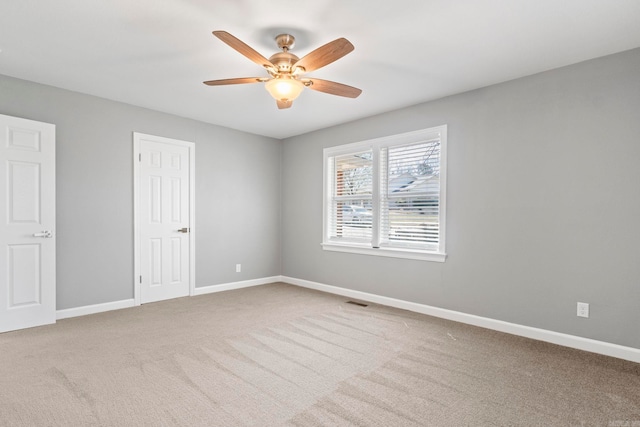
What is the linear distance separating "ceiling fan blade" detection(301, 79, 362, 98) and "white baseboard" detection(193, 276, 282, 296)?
11.5 ft

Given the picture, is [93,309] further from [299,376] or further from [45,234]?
[299,376]

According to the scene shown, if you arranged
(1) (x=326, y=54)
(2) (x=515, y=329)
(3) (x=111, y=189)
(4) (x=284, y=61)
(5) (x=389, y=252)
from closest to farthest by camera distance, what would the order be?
(1) (x=326, y=54), (4) (x=284, y=61), (2) (x=515, y=329), (3) (x=111, y=189), (5) (x=389, y=252)

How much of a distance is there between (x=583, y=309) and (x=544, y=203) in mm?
1005

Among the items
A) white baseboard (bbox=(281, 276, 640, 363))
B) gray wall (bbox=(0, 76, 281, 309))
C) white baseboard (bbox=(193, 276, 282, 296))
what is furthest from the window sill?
gray wall (bbox=(0, 76, 281, 309))

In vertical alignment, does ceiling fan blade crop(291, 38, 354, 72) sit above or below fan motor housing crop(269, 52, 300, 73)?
below

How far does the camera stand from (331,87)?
284cm

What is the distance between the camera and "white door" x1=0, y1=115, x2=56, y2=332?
3332 mm

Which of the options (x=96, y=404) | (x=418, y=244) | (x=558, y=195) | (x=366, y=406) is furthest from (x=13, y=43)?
(x=558, y=195)

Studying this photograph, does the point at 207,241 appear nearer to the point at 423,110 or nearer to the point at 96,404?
the point at 96,404

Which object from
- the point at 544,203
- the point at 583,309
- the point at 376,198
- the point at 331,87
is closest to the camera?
the point at 331,87

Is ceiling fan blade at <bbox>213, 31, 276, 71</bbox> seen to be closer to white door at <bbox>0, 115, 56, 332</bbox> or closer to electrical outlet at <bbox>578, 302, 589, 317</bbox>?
white door at <bbox>0, 115, 56, 332</bbox>

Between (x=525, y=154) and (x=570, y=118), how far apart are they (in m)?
0.46

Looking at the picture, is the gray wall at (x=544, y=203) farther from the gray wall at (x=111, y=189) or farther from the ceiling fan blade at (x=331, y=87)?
the gray wall at (x=111, y=189)

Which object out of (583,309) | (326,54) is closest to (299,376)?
(326,54)
